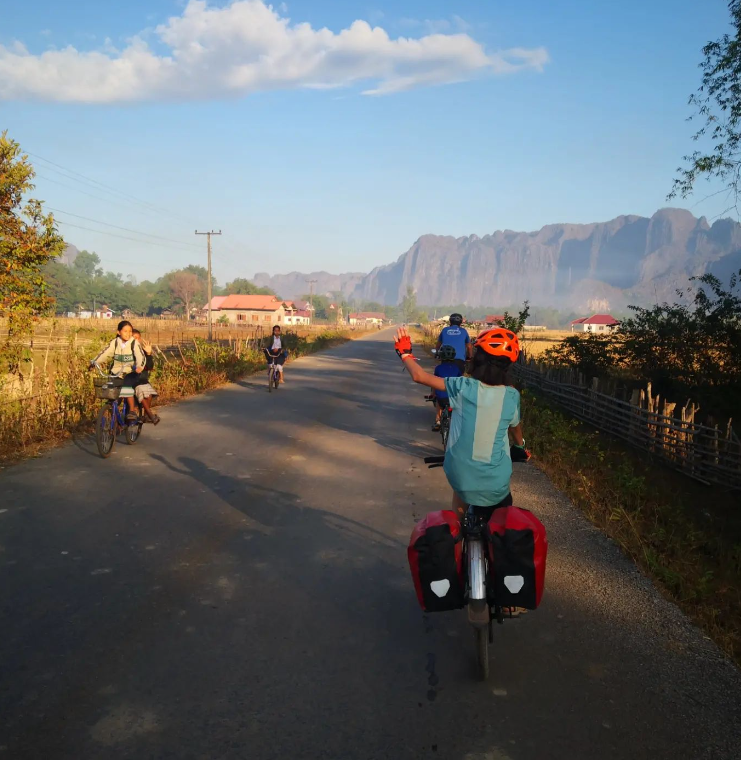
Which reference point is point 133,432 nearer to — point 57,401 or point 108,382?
point 108,382

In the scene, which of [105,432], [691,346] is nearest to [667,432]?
[691,346]

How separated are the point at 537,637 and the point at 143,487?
490 centimetres

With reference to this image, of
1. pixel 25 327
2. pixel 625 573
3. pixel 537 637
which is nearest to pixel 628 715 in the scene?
pixel 537 637

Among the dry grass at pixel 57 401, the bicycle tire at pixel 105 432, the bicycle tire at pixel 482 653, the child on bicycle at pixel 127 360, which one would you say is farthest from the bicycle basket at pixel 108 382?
the bicycle tire at pixel 482 653

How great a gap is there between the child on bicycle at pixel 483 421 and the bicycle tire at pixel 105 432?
6.16 m

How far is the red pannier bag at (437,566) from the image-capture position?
3408mm

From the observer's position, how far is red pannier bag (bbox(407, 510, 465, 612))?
3408mm

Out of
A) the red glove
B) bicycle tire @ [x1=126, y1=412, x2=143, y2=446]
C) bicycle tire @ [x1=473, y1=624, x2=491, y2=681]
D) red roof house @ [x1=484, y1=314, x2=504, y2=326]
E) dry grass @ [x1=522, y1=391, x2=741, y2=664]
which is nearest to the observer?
bicycle tire @ [x1=473, y1=624, x2=491, y2=681]

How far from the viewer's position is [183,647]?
3787 millimetres

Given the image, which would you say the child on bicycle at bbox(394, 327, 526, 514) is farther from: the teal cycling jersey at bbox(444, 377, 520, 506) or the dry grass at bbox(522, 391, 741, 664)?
the dry grass at bbox(522, 391, 741, 664)

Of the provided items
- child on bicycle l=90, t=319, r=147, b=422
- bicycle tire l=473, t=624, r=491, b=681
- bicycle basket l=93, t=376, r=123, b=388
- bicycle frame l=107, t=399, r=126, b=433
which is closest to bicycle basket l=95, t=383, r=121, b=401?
bicycle basket l=93, t=376, r=123, b=388

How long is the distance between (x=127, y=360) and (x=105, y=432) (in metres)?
1.17

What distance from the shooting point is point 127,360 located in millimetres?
Answer: 9422

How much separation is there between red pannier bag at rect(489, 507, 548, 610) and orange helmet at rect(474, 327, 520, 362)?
0.93 m
